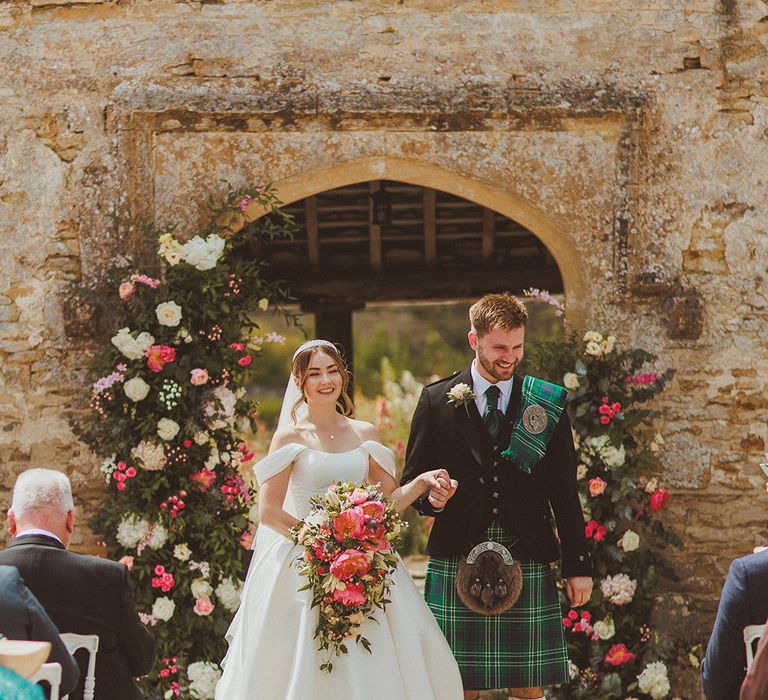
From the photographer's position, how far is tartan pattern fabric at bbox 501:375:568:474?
4.46m

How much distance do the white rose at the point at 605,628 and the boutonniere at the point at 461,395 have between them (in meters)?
1.89

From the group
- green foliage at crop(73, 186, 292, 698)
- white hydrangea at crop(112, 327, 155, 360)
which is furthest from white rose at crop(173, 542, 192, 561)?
white hydrangea at crop(112, 327, 155, 360)

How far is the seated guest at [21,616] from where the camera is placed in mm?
3045

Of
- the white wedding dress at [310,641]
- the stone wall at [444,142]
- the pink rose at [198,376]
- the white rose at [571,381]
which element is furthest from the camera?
the stone wall at [444,142]

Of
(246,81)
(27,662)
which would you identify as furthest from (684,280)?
(27,662)

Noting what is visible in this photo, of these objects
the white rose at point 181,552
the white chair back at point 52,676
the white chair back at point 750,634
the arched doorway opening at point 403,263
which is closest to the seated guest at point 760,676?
the white chair back at point 750,634

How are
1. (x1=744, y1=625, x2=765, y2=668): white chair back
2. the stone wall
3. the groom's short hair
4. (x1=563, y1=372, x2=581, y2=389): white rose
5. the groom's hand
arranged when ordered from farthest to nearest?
the stone wall < (x1=563, y1=372, x2=581, y2=389): white rose < the groom's hand < the groom's short hair < (x1=744, y1=625, x2=765, y2=668): white chair back

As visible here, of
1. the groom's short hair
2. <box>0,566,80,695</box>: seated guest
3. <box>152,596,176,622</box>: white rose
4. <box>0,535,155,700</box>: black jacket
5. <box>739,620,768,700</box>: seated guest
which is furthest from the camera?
<box>152,596,176,622</box>: white rose

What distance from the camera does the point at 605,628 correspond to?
570 cm

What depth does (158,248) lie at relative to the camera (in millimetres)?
6137

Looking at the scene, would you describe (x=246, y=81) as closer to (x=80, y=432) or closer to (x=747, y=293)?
(x=80, y=432)

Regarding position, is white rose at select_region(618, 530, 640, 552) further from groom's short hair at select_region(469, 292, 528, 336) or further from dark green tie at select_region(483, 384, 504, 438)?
groom's short hair at select_region(469, 292, 528, 336)

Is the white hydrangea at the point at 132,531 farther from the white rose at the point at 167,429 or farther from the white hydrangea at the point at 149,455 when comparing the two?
the white rose at the point at 167,429

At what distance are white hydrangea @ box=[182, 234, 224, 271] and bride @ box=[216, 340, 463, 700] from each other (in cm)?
139
